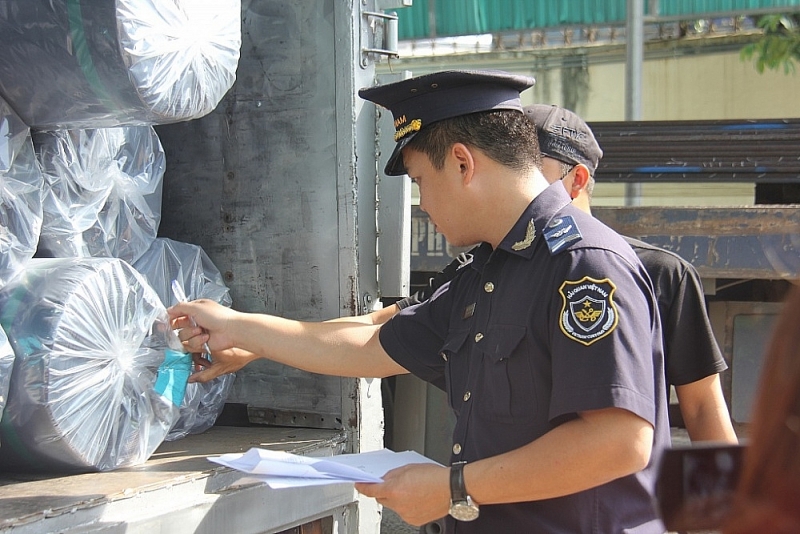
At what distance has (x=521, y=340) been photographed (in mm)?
1615

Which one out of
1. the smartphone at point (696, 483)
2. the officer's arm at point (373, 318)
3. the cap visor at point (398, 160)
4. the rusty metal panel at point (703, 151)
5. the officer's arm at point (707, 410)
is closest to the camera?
the smartphone at point (696, 483)

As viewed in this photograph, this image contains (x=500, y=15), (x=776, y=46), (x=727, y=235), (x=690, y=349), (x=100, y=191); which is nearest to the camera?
(x=690, y=349)

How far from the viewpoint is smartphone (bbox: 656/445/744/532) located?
699 mm

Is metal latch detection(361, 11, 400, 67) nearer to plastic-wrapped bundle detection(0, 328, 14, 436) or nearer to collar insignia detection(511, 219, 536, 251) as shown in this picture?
collar insignia detection(511, 219, 536, 251)

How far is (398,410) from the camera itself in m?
3.56

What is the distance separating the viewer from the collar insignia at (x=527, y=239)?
66.1 inches

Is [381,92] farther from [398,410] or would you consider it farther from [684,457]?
[398,410]

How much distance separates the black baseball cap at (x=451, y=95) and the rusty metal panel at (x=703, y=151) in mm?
1905

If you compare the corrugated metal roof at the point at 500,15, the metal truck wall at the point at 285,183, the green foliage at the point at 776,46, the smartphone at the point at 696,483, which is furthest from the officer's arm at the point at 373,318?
the corrugated metal roof at the point at 500,15

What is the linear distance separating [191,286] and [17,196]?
1.86 ft

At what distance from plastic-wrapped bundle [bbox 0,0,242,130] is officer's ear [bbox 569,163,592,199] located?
0.88 m

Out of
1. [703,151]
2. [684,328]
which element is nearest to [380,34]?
[684,328]

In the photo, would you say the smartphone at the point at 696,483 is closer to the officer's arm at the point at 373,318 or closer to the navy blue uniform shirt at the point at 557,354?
the navy blue uniform shirt at the point at 557,354

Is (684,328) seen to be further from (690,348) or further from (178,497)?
(178,497)
